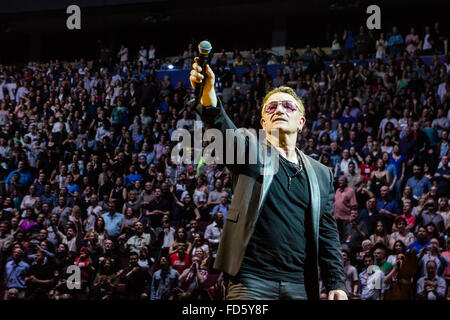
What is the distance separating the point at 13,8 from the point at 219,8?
21.8 feet

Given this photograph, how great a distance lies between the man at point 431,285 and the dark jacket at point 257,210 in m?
4.73

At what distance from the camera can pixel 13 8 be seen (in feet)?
62.4

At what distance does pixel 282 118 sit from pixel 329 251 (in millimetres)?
680

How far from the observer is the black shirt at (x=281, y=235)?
2625mm

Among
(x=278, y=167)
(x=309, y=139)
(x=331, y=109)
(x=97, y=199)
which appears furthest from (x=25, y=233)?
(x=278, y=167)

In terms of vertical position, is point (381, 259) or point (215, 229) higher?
point (215, 229)

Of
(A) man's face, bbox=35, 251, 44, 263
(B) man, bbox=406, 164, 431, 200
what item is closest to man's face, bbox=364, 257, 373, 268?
(B) man, bbox=406, 164, 431, 200

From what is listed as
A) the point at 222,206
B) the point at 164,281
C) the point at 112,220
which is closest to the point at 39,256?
the point at 112,220

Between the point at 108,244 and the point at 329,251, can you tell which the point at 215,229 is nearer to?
the point at 108,244

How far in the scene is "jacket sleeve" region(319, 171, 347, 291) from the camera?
9.41 feet

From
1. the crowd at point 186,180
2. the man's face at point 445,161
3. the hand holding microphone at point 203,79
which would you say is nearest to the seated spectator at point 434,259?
the crowd at point 186,180

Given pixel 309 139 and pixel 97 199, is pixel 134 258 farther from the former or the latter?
pixel 309 139

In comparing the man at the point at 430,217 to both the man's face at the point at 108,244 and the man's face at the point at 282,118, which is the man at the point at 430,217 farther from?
the man's face at the point at 282,118

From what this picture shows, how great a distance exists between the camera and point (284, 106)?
9.45 feet
